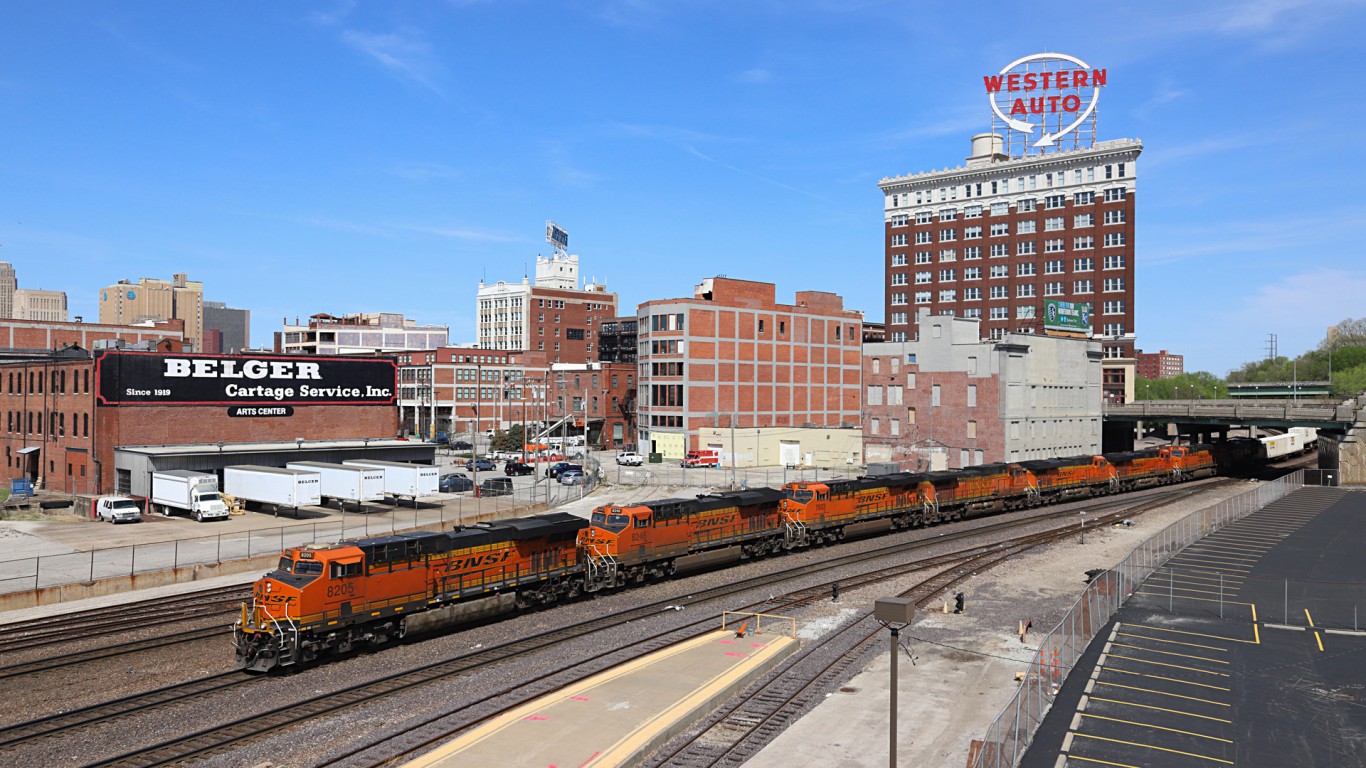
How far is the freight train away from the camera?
2592 centimetres

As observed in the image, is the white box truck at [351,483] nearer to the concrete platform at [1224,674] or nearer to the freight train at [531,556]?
the freight train at [531,556]

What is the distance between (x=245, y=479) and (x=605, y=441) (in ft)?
227

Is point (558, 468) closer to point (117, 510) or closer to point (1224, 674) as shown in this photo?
point (117, 510)

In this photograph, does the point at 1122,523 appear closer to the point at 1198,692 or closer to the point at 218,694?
the point at 1198,692

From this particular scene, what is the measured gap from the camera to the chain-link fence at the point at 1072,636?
61.2 ft

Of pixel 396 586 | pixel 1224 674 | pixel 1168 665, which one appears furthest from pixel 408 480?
pixel 1224 674

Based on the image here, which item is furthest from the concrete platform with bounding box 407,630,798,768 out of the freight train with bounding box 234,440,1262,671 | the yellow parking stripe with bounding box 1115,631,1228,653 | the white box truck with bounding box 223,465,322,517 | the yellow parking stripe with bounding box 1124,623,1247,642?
the white box truck with bounding box 223,465,322,517

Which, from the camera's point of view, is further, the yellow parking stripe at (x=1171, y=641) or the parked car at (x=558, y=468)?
the parked car at (x=558, y=468)

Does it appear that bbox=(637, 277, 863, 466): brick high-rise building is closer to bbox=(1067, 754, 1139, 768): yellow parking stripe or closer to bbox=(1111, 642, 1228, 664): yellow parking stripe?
bbox=(1111, 642, 1228, 664): yellow parking stripe

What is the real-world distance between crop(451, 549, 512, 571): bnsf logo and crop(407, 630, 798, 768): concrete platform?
7.52 meters

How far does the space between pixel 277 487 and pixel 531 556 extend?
30165 mm

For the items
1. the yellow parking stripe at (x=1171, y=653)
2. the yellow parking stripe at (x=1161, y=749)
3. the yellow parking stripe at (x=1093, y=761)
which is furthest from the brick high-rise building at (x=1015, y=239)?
the yellow parking stripe at (x=1093, y=761)

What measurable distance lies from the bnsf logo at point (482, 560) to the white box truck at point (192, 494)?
3166 centimetres

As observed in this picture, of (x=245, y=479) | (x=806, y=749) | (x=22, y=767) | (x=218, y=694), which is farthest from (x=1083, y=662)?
(x=245, y=479)
